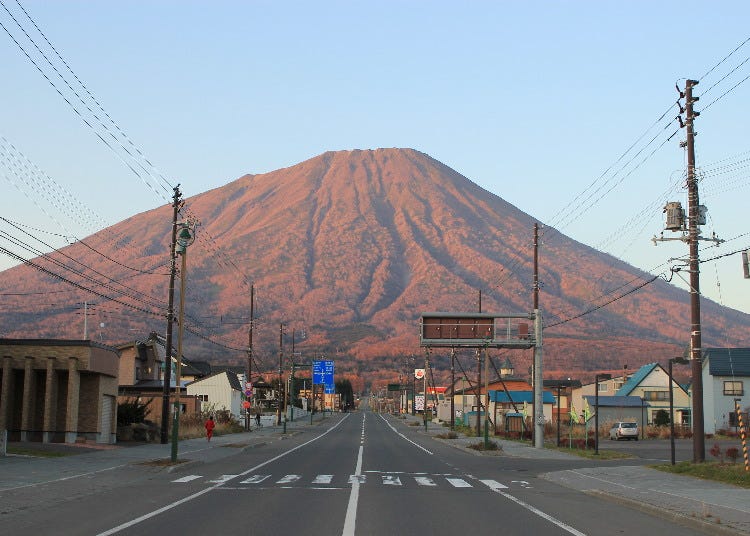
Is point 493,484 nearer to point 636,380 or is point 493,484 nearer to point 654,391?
Answer: point 654,391

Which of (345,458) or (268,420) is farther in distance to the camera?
(268,420)

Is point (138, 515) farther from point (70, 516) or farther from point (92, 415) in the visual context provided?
point (92, 415)

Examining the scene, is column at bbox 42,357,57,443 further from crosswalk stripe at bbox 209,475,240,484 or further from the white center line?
the white center line

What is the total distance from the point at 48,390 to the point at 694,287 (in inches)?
1030

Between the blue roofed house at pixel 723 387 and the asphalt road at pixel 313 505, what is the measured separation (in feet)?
174

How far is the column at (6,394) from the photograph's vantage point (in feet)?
125

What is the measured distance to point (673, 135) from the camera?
32.7 meters

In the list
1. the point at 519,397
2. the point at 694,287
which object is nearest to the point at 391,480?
the point at 694,287

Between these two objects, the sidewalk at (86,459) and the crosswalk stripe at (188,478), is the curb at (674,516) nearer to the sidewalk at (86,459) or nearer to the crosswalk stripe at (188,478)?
the crosswalk stripe at (188,478)

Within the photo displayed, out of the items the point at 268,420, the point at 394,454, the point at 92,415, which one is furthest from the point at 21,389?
the point at 268,420

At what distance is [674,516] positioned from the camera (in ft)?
58.4

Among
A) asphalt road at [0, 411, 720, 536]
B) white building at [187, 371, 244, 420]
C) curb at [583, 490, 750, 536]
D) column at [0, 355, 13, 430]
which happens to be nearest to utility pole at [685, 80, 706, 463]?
asphalt road at [0, 411, 720, 536]

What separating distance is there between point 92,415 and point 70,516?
1054 inches

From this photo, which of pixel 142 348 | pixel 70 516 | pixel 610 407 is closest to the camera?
pixel 70 516
